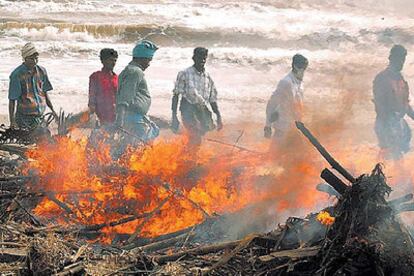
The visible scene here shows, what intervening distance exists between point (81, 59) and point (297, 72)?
14358mm

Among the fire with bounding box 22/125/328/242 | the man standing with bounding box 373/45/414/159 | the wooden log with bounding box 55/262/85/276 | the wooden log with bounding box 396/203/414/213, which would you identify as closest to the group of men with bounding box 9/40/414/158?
the man standing with bounding box 373/45/414/159

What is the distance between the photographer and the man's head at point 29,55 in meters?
8.55

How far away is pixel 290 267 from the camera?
4184 millimetres

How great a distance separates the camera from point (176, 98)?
9234 mm

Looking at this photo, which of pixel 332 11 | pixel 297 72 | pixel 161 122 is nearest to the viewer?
pixel 297 72

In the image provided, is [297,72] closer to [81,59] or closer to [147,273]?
[147,273]

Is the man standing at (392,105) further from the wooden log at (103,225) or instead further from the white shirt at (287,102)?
the wooden log at (103,225)

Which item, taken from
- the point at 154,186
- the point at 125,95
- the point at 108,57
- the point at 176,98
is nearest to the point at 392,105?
the point at 176,98

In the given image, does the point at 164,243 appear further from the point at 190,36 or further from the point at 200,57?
the point at 190,36

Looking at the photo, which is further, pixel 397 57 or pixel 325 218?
pixel 397 57

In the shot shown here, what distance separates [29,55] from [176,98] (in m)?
2.24

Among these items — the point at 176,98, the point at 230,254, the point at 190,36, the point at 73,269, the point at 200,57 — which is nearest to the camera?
the point at 230,254

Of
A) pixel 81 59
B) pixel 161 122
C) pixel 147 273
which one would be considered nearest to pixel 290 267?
pixel 147 273

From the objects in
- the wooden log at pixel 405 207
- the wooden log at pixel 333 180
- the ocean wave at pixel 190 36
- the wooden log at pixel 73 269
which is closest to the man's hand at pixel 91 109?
the wooden log at pixel 73 269
